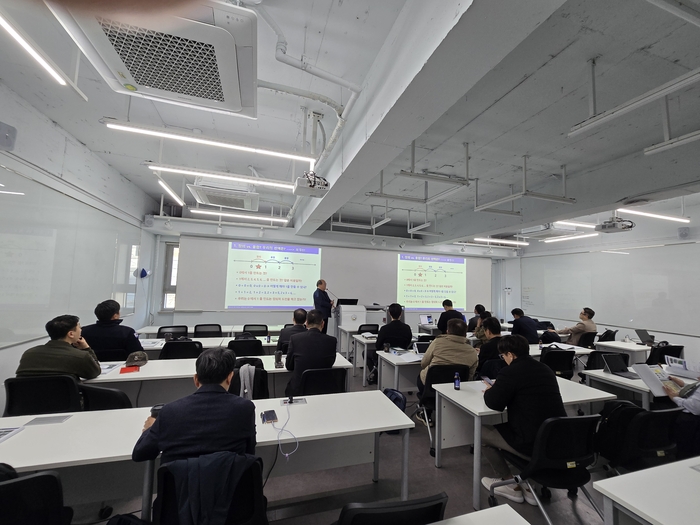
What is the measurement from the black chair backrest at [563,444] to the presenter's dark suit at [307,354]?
1.74 meters

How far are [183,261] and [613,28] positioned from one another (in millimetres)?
7475

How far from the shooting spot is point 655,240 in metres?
6.29

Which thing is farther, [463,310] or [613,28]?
[463,310]

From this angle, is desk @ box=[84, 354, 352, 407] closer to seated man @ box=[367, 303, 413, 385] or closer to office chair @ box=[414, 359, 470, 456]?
office chair @ box=[414, 359, 470, 456]

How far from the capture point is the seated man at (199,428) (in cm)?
127

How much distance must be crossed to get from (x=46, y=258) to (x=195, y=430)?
3510mm

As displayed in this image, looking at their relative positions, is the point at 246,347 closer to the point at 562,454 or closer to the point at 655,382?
the point at 562,454

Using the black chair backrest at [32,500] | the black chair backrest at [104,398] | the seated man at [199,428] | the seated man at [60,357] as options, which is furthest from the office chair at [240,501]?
the seated man at [60,357]

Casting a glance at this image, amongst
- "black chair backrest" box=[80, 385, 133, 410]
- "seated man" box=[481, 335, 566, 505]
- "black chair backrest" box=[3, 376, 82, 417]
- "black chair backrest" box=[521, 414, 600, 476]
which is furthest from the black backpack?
"black chair backrest" box=[3, 376, 82, 417]

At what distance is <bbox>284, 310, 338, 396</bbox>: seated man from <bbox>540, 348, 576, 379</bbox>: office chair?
3.14m

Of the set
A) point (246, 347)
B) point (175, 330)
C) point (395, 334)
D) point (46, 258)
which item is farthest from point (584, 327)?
point (46, 258)

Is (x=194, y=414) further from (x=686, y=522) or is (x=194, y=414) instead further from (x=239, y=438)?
(x=686, y=522)

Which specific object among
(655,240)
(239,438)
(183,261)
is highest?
(655,240)

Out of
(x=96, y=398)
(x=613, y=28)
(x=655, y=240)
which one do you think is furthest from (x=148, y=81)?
(x=655, y=240)
